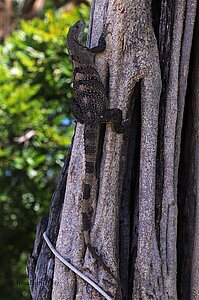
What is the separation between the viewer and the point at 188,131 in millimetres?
2158

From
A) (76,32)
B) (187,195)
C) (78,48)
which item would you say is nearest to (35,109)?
(76,32)

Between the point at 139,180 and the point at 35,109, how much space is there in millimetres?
1438

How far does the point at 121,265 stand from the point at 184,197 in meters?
0.30

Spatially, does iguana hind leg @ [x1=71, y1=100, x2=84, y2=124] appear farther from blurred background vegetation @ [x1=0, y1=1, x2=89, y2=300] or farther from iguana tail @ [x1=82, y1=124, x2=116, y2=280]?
blurred background vegetation @ [x1=0, y1=1, x2=89, y2=300]

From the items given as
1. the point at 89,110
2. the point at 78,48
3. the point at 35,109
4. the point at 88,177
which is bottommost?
the point at 88,177

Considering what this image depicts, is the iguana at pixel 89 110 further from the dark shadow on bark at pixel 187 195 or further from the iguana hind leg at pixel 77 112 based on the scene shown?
the dark shadow on bark at pixel 187 195

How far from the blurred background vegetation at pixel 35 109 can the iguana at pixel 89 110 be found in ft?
3.89

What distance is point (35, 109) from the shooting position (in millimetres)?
3312

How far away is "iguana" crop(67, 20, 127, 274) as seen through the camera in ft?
6.30

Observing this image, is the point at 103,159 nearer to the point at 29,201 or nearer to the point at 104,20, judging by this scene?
the point at 104,20

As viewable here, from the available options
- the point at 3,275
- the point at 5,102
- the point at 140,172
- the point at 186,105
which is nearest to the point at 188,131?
the point at 186,105

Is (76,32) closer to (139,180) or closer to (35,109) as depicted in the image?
(139,180)

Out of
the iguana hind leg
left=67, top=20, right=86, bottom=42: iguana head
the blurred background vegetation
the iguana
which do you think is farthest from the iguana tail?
the blurred background vegetation

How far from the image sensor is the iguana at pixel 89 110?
1.92 m
